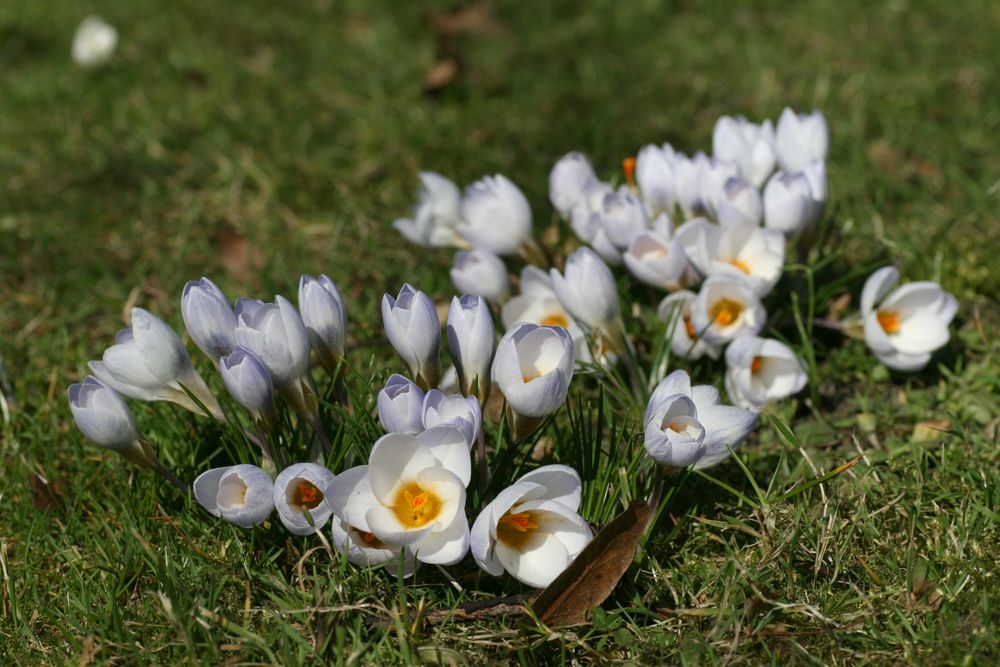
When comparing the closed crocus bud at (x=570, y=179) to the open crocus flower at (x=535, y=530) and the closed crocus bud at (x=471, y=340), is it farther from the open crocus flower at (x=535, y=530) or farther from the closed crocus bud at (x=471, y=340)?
the open crocus flower at (x=535, y=530)

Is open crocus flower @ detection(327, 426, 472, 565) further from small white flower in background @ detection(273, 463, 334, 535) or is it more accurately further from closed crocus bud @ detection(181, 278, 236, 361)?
closed crocus bud @ detection(181, 278, 236, 361)

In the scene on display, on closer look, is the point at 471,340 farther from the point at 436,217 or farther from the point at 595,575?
the point at 436,217

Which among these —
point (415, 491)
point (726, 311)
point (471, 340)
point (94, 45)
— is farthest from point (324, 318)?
point (94, 45)

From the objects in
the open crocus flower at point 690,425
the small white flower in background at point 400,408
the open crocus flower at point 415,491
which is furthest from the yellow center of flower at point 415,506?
the open crocus flower at point 690,425

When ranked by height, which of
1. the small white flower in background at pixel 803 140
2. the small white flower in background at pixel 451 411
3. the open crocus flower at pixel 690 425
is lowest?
the open crocus flower at pixel 690 425

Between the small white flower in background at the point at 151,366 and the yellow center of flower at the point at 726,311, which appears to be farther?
the yellow center of flower at the point at 726,311

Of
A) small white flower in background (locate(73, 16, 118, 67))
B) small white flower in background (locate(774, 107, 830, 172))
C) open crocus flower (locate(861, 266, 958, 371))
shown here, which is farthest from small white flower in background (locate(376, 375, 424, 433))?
small white flower in background (locate(73, 16, 118, 67))
